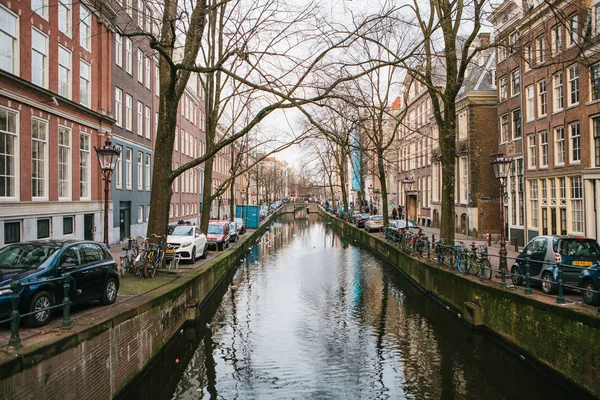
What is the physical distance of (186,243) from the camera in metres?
19.7

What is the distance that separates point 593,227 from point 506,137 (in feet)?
33.8

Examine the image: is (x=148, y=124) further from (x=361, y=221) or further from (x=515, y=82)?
(x=515, y=82)

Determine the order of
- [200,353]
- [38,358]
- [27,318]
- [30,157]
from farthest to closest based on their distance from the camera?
1. [30,157]
2. [200,353]
3. [27,318]
4. [38,358]

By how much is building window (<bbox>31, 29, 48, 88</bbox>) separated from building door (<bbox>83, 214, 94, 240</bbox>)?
23.3ft

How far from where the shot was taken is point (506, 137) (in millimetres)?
29734

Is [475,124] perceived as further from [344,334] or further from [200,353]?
[200,353]

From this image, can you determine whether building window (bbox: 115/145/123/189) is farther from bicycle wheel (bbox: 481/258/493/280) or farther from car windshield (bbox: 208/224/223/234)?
bicycle wheel (bbox: 481/258/493/280)

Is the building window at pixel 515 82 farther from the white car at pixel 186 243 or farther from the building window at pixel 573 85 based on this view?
the white car at pixel 186 243

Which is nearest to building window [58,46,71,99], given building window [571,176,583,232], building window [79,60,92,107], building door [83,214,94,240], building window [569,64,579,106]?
building window [79,60,92,107]

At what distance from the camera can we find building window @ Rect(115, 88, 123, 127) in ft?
92.4

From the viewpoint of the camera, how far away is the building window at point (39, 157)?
1906 centimetres

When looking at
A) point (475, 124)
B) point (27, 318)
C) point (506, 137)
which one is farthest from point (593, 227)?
point (27, 318)

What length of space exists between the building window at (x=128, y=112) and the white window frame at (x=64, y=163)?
312 inches

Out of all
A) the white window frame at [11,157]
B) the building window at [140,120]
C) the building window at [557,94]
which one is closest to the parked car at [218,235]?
the building window at [140,120]
